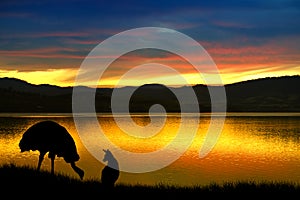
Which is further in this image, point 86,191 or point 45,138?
point 45,138

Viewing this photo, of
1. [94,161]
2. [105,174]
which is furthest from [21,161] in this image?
[105,174]

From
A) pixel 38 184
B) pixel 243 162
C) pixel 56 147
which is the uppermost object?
pixel 56 147

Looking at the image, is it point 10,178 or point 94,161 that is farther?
point 94,161

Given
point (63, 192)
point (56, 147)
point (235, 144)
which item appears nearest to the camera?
point (63, 192)

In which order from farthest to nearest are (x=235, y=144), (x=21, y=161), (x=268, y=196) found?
(x=235, y=144) → (x=21, y=161) → (x=268, y=196)

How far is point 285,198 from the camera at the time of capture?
14836 mm

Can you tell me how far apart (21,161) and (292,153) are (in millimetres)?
29274

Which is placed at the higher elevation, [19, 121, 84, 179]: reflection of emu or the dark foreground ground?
[19, 121, 84, 179]: reflection of emu

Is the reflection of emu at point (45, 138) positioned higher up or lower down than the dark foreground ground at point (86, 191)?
higher up

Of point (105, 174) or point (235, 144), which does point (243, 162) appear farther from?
point (105, 174)

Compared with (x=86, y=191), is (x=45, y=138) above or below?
above

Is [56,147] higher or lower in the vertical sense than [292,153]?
higher

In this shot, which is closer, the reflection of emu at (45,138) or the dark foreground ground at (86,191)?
the dark foreground ground at (86,191)

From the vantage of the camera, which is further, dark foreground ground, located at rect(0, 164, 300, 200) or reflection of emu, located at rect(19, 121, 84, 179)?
reflection of emu, located at rect(19, 121, 84, 179)
